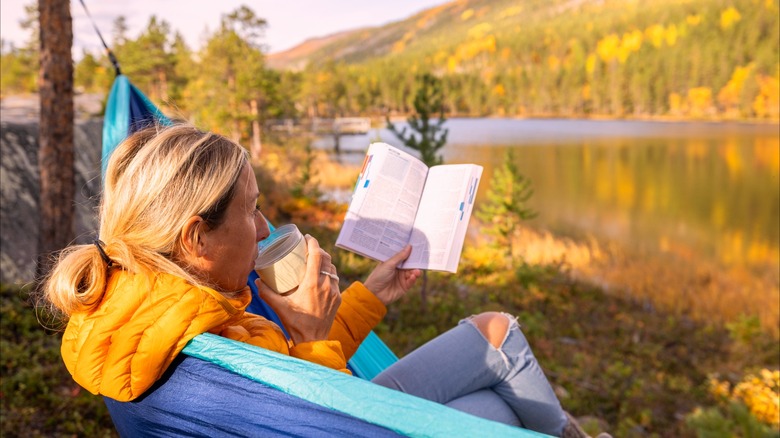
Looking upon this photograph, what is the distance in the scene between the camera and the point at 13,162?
341cm

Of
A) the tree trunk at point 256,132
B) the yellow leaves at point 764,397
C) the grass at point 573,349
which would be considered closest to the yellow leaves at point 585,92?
the tree trunk at point 256,132

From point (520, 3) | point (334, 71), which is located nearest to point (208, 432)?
point (334, 71)

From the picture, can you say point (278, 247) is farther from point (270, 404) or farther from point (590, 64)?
point (590, 64)

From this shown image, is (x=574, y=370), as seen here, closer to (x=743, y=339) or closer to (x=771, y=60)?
(x=743, y=339)

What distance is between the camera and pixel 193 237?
915mm

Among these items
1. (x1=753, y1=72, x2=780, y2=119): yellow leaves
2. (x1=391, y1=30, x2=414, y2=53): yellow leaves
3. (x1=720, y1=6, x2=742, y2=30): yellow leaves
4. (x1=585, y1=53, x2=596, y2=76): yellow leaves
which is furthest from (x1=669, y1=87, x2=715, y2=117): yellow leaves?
(x1=391, y1=30, x2=414, y2=53): yellow leaves

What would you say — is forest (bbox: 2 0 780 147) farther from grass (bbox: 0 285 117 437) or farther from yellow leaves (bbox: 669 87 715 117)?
grass (bbox: 0 285 117 437)

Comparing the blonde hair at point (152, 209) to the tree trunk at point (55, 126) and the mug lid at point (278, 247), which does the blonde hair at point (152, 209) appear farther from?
the tree trunk at point (55, 126)

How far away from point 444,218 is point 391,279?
213 mm

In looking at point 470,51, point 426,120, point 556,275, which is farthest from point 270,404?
point 470,51

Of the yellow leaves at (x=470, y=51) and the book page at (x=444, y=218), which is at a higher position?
the yellow leaves at (x=470, y=51)

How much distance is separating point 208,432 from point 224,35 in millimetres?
16926

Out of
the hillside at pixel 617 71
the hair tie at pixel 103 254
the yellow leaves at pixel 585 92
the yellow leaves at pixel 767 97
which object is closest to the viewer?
the hair tie at pixel 103 254

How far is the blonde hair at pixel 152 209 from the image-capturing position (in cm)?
87
